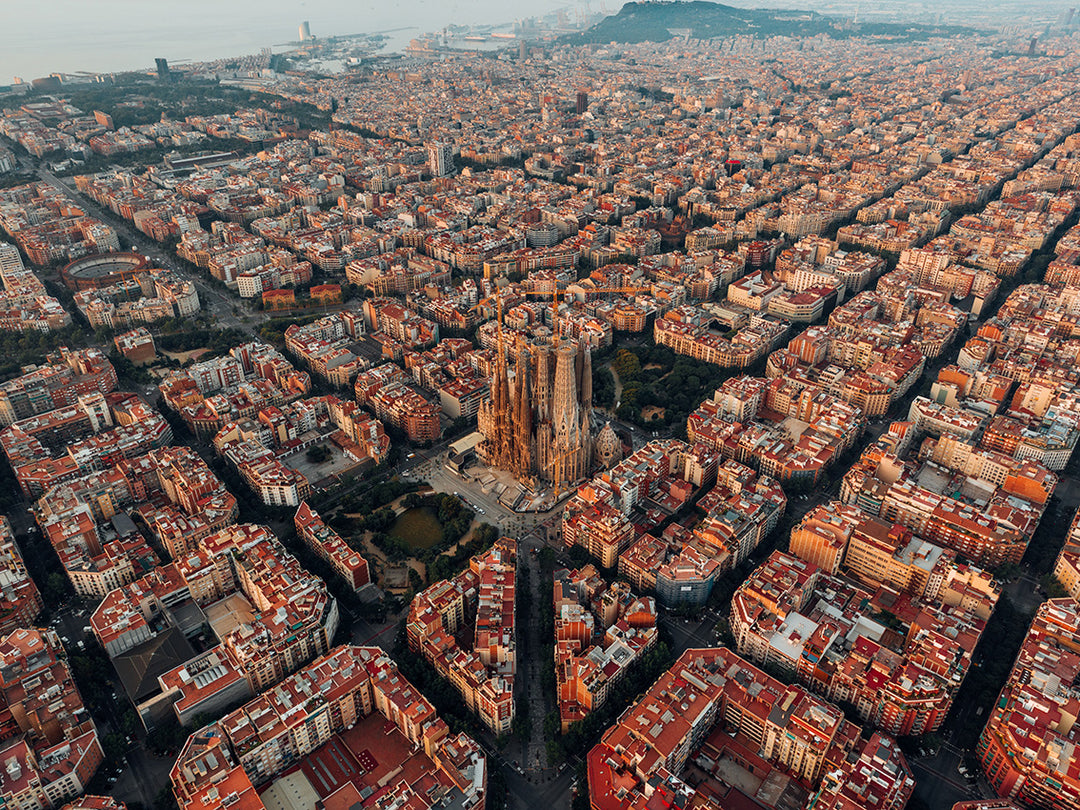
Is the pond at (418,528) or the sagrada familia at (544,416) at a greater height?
the sagrada familia at (544,416)

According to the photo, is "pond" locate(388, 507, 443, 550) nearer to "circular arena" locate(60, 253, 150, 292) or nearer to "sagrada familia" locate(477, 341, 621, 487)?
"sagrada familia" locate(477, 341, 621, 487)

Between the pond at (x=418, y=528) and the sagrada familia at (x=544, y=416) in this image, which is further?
the sagrada familia at (x=544, y=416)

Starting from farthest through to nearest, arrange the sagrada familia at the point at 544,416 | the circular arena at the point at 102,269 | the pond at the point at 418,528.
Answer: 1. the circular arena at the point at 102,269
2. the sagrada familia at the point at 544,416
3. the pond at the point at 418,528

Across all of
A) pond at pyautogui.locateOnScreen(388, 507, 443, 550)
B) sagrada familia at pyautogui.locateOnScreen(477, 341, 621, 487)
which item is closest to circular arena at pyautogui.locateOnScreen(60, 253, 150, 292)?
pond at pyautogui.locateOnScreen(388, 507, 443, 550)

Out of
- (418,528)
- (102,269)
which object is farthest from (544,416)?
(102,269)

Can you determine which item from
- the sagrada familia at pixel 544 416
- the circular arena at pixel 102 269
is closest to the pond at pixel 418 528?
the sagrada familia at pixel 544 416

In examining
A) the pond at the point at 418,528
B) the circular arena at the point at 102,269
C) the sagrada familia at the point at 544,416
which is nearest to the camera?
the pond at the point at 418,528

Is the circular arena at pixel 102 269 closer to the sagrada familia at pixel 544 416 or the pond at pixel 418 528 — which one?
the pond at pixel 418 528
